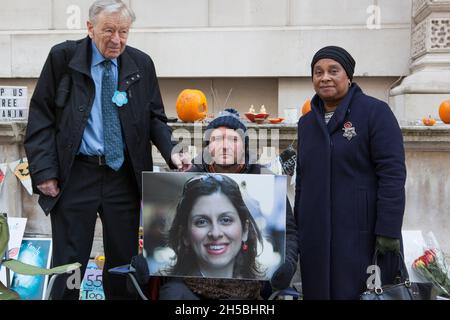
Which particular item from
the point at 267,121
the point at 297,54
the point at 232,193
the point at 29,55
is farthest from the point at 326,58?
the point at 29,55

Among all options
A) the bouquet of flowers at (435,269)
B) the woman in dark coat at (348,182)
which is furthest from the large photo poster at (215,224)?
the bouquet of flowers at (435,269)

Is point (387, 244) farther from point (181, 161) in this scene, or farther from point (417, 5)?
point (417, 5)

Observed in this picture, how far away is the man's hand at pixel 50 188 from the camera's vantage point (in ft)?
10.1

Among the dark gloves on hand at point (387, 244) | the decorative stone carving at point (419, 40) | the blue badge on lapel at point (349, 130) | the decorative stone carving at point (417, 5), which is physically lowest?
the dark gloves on hand at point (387, 244)

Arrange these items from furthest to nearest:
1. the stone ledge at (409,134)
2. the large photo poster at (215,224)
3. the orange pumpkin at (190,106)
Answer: the orange pumpkin at (190,106)
the stone ledge at (409,134)
the large photo poster at (215,224)

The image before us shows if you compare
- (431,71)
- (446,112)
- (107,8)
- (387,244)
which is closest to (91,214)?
(107,8)

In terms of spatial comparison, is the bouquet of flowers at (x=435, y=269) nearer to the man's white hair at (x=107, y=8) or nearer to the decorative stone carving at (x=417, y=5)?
the man's white hair at (x=107, y=8)

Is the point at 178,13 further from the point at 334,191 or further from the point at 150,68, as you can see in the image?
the point at 334,191

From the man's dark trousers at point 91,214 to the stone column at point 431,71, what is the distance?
493cm

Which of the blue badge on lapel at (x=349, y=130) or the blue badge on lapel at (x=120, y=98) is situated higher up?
the blue badge on lapel at (x=120, y=98)

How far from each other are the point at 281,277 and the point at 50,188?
1.40 metres

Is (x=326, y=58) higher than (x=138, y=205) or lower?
higher

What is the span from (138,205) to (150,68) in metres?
0.86

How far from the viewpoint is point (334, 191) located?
9.63 feet
